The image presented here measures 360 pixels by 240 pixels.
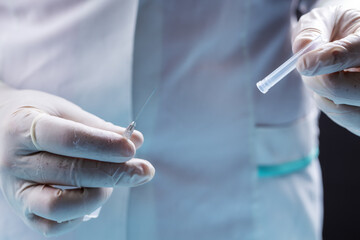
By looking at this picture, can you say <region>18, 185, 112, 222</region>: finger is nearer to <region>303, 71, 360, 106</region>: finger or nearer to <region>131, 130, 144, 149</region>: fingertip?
<region>131, 130, 144, 149</region>: fingertip

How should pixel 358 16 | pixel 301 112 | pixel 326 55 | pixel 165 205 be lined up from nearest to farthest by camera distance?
pixel 326 55, pixel 358 16, pixel 165 205, pixel 301 112

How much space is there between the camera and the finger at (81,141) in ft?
2.01

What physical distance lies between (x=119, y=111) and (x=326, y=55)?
400 mm

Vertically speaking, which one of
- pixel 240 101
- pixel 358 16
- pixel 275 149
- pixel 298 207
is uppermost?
pixel 358 16

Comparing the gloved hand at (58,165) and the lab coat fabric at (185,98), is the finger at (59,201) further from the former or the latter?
the lab coat fabric at (185,98)

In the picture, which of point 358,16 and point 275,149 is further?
point 275,149

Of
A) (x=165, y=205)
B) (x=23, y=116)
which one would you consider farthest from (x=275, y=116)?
(x=23, y=116)

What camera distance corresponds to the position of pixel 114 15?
764 mm

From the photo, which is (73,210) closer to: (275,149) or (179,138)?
(179,138)

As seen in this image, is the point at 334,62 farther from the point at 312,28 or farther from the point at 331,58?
the point at 312,28

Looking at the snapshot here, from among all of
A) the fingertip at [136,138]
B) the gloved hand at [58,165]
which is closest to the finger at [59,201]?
the gloved hand at [58,165]

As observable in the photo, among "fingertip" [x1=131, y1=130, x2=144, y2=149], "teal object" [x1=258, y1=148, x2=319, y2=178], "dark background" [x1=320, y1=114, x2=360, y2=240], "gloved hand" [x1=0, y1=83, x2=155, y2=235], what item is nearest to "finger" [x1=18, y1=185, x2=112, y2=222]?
"gloved hand" [x1=0, y1=83, x2=155, y2=235]

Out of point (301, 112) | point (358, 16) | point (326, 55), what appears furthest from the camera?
point (301, 112)

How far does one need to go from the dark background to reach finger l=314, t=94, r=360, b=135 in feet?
3.20
